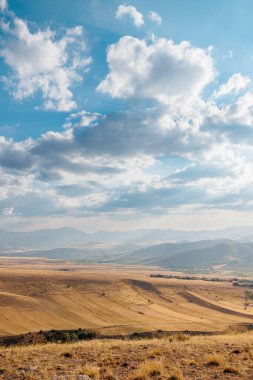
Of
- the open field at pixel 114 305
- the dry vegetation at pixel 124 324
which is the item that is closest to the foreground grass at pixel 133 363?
the dry vegetation at pixel 124 324

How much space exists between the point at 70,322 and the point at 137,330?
1920 cm

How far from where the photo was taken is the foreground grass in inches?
616

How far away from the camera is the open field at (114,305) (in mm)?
76750

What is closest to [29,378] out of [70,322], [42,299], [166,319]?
[70,322]

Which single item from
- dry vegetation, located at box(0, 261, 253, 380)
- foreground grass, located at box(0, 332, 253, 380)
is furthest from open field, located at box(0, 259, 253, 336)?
foreground grass, located at box(0, 332, 253, 380)

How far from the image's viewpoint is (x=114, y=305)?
102625 millimetres

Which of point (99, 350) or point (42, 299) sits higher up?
point (99, 350)

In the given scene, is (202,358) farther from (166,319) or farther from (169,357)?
(166,319)

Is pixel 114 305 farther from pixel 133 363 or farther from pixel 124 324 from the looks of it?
pixel 133 363

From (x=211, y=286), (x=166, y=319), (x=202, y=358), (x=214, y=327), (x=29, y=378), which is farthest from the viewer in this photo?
(x=211, y=286)

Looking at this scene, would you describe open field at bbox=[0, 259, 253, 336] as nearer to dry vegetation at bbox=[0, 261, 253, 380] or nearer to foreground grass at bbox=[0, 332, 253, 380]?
dry vegetation at bbox=[0, 261, 253, 380]

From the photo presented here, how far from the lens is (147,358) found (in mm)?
19281

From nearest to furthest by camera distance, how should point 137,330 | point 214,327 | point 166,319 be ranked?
1. point 137,330
2. point 214,327
3. point 166,319

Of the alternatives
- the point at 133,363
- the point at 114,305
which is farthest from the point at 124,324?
the point at 133,363
